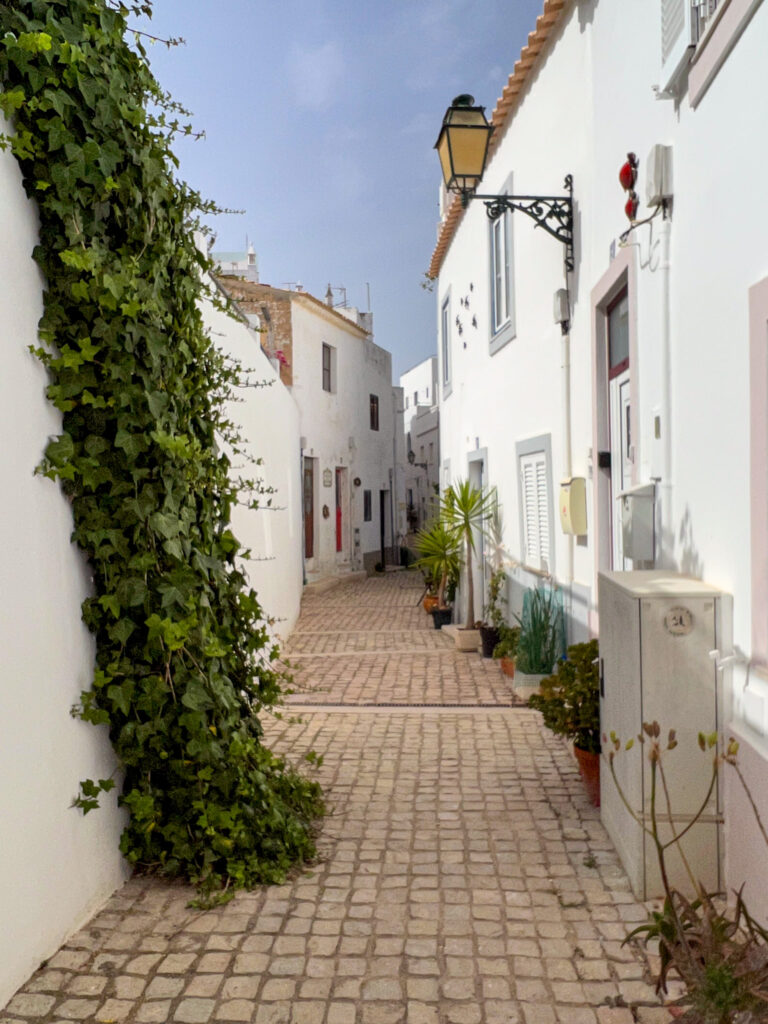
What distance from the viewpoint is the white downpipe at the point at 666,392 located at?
→ 4.19 meters

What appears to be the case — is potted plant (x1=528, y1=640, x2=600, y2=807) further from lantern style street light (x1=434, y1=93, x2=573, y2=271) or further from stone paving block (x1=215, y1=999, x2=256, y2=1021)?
lantern style street light (x1=434, y1=93, x2=573, y2=271)

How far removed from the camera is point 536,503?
26.0 feet

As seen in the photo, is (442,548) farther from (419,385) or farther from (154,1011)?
(419,385)

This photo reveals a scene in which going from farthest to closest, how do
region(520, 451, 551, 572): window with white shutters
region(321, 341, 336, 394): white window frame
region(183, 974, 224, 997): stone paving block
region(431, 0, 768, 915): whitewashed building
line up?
region(321, 341, 336, 394): white window frame
region(520, 451, 551, 572): window with white shutters
region(431, 0, 768, 915): whitewashed building
region(183, 974, 224, 997): stone paving block

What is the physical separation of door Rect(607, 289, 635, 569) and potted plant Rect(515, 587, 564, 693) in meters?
1.40

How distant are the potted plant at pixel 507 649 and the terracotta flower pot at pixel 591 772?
3.11 m

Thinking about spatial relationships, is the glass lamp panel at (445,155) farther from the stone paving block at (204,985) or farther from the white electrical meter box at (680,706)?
the stone paving block at (204,985)

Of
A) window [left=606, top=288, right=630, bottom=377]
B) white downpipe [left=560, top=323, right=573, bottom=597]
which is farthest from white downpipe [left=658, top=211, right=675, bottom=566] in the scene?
white downpipe [left=560, top=323, right=573, bottom=597]

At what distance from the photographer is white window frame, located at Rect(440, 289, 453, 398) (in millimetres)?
13742

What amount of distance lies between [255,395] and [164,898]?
5.97 meters

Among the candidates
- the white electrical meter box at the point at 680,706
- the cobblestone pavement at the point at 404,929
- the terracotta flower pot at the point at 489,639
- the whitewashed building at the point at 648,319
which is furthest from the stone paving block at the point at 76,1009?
the terracotta flower pot at the point at 489,639

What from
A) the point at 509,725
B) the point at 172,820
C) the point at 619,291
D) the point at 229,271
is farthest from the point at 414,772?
the point at 229,271

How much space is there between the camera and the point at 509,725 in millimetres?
6379

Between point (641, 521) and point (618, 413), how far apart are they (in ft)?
4.62
